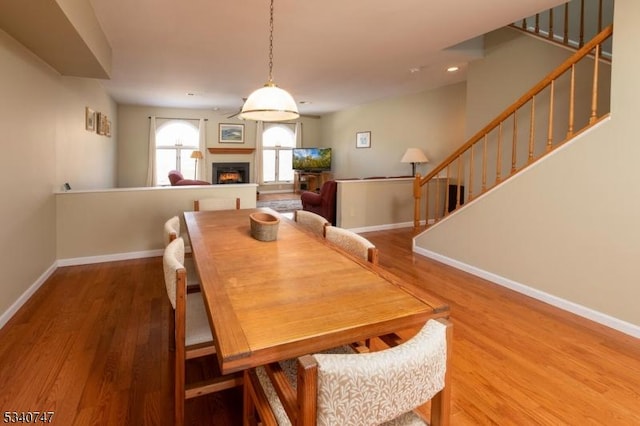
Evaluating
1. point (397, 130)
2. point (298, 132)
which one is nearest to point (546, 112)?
point (397, 130)

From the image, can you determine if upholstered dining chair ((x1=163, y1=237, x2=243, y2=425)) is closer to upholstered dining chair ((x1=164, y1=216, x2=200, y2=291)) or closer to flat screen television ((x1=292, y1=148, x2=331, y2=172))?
upholstered dining chair ((x1=164, y1=216, x2=200, y2=291))

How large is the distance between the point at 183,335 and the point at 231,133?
9160mm

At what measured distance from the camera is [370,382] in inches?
30.7

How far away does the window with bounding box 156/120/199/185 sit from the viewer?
9336 mm

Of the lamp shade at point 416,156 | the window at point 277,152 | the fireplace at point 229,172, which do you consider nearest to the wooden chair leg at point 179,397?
the lamp shade at point 416,156

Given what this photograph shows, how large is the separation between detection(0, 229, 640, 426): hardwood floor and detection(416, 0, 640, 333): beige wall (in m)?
0.23

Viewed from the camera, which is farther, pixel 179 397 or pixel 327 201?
pixel 327 201

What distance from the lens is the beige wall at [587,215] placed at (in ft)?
8.00

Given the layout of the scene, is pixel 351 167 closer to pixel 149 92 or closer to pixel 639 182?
pixel 149 92

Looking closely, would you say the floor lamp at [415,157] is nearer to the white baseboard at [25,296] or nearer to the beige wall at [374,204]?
the beige wall at [374,204]

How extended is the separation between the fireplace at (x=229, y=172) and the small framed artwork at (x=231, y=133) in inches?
26.9

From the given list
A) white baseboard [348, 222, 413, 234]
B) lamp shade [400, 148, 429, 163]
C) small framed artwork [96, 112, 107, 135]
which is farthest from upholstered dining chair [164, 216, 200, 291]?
lamp shade [400, 148, 429, 163]

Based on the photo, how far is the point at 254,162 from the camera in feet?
34.1

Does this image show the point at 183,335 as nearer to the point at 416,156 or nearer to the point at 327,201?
the point at 327,201
